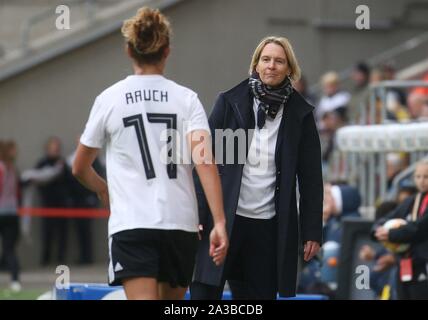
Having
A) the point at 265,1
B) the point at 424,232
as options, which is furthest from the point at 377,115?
the point at 265,1

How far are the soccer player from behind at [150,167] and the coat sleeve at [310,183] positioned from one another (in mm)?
973

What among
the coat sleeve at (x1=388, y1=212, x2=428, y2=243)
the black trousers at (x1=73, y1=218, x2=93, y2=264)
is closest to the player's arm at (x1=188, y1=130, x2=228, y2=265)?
the coat sleeve at (x1=388, y1=212, x2=428, y2=243)

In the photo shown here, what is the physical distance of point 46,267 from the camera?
2072 cm

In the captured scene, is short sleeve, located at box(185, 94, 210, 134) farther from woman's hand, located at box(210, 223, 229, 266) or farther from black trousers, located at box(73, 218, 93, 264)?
black trousers, located at box(73, 218, 93, 264)

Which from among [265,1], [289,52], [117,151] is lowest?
[117,151]

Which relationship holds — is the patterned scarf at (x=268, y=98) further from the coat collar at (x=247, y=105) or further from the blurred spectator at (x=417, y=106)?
the blurred spectator at (x=417, y=106)

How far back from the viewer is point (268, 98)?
7.55 meters

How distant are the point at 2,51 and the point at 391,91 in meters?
8.18

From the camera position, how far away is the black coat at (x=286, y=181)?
7.42 m

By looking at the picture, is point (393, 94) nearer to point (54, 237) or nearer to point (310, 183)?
point (54, 237)

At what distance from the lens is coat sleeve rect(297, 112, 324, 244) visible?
24.9ft

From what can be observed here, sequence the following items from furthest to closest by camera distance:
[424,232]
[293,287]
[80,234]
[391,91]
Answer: [80,234] < [391,91] < [424,232] < [293,287]

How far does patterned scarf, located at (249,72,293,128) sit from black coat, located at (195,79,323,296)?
5 centimetres
